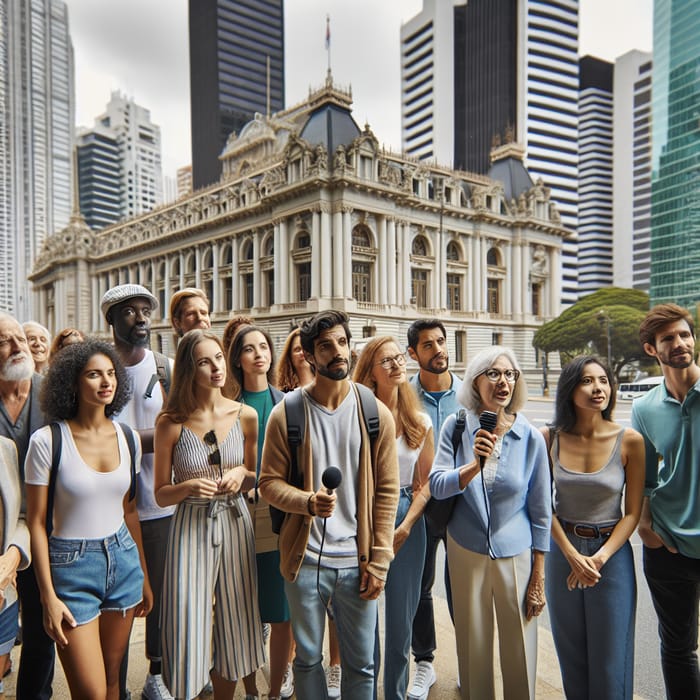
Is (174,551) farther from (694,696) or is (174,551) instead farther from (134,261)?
(134,261)

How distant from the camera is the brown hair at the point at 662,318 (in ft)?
7.15

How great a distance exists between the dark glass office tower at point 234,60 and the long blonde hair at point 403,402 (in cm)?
1419

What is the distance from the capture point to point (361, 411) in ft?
6.32

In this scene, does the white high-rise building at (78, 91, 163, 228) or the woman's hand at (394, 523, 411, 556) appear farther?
the white high-rise building at (78, 91, 163, 228)

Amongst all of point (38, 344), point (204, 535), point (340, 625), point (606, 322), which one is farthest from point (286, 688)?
point (606, 322)

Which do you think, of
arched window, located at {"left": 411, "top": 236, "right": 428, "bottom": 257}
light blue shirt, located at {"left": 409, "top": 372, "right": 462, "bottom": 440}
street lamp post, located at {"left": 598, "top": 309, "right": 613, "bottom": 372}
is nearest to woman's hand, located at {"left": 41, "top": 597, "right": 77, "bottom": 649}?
light blue shirt, located at {"left": 409, "top": 372, "right": 462, "bottom": 440}

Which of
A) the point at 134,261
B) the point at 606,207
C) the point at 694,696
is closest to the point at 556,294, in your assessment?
the point at 606,207

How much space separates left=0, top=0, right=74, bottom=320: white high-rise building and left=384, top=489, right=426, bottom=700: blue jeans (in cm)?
1610

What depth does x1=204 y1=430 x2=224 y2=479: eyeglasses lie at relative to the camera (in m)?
2.13

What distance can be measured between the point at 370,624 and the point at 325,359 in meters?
1.01

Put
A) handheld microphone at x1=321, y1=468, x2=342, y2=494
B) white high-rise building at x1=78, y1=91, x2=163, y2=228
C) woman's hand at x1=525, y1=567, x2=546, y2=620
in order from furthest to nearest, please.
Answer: white high-rise building at x1=78, y1=91, x2=163, y2=228 < woman's hand at x1=525, y1=567, x2=546, y2=620 < handheld microphone at x1=321, y1=468, x2=342, y2=494

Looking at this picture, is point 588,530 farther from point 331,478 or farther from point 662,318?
point 331,478

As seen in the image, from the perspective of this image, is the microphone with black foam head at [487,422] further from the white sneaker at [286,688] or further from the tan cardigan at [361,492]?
the white sneaker at [286,688]

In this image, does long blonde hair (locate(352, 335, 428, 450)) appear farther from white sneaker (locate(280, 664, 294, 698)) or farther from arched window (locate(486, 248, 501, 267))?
arched window (locate(486, 248, 501, 267))
